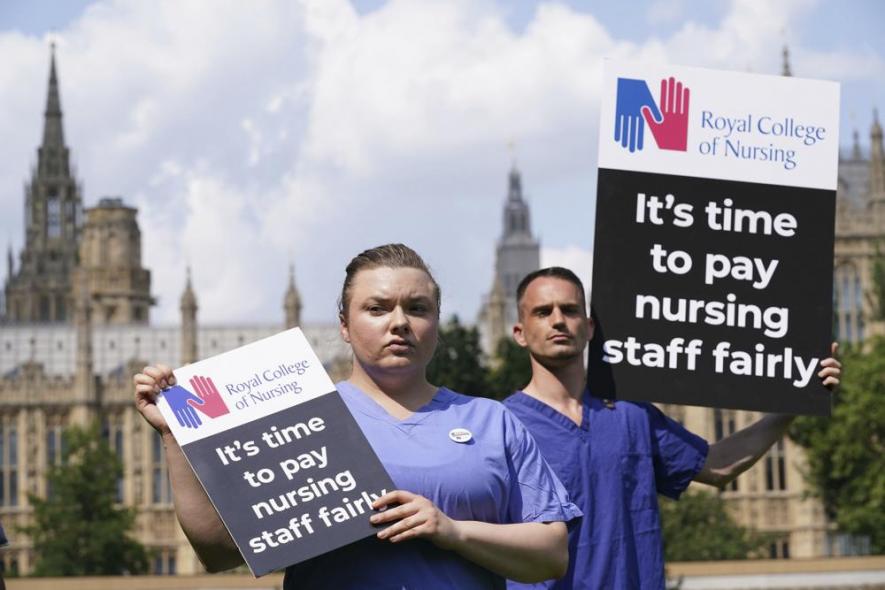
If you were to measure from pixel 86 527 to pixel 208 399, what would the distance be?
43744mm

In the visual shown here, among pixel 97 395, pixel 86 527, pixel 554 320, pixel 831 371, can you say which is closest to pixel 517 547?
pixel 554 320

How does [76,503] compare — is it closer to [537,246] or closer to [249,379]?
[249,379]

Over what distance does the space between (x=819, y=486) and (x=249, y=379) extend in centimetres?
4666

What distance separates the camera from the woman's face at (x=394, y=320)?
6059 millimetres

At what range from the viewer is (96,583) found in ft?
115

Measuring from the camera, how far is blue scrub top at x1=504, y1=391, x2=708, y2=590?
7676mm

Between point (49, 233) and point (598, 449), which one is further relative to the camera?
point (49, 233)

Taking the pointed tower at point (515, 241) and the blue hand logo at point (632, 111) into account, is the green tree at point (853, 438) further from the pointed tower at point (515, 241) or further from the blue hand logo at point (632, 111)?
the pointed tower at point (515, 241)

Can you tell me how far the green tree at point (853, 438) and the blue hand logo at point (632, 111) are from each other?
129 ft

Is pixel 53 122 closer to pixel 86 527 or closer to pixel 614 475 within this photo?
pixel 86 527

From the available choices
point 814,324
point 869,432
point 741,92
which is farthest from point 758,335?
point 869,432

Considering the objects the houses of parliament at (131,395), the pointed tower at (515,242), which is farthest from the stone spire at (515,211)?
the houses of parliament at (131,395)

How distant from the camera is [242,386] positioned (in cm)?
614

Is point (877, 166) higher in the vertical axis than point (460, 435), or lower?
higher
